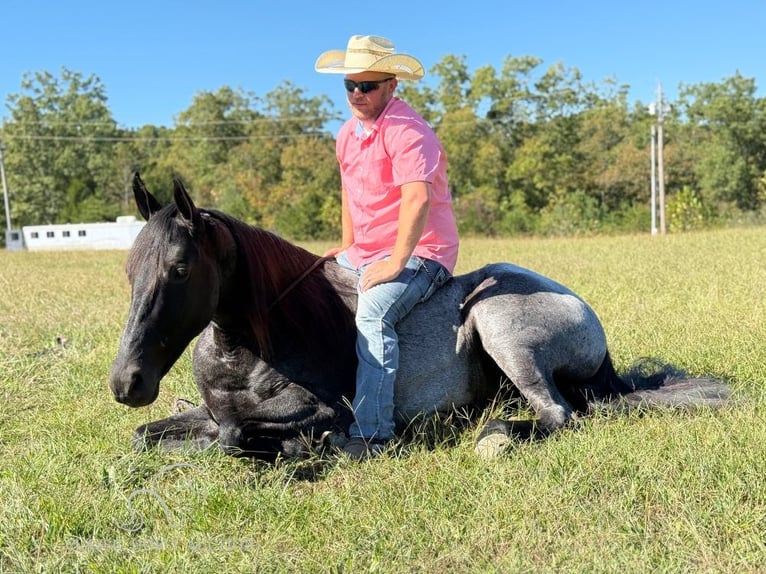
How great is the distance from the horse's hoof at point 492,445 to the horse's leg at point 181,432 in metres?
1.38

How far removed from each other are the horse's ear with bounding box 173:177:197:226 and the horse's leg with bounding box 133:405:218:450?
1260mm

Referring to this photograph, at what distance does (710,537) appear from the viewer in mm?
2424

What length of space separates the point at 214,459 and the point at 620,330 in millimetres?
4375

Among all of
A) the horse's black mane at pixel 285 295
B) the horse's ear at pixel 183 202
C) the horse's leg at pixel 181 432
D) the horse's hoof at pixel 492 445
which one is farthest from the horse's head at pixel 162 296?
the horse's hoof at pixel 492 445

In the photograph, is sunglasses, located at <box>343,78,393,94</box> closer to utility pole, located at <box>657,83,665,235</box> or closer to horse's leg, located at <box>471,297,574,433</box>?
horse's leg, located at <box>471,297,574,433</box>

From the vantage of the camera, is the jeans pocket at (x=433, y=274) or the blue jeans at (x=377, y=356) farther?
the jeans pocket at (x=433, y=274)

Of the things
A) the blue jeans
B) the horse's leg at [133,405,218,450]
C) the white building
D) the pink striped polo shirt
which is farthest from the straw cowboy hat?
the white building

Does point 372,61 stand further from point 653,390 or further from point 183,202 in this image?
point 653,390

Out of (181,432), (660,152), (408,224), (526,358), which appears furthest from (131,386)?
(660,152)

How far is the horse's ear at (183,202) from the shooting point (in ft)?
8.95

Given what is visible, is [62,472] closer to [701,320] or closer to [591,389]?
[591,389]

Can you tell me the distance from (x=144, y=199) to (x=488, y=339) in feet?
6.36

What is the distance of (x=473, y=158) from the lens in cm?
4681

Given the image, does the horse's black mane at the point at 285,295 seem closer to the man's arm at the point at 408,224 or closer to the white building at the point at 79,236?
the man's arm at the point at 408,224
